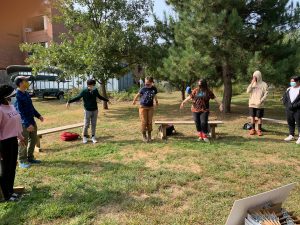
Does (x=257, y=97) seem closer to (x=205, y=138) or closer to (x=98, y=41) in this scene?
(x=205, y=138)

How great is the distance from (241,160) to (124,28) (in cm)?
996

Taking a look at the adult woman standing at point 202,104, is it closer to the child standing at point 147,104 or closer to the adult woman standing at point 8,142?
the child standing at point 147,104

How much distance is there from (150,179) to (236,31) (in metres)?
7.21

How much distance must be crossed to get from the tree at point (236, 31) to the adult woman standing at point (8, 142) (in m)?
7.58

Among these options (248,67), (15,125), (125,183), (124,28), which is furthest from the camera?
(124,28)

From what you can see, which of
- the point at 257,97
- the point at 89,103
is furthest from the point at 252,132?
the point at 89,103

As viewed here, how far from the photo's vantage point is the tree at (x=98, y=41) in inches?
521

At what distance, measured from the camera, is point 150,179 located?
5.46 m

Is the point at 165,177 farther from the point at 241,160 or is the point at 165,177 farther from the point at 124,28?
the point at 124,28

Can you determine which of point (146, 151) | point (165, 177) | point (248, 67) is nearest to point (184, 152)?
point (146, 151)

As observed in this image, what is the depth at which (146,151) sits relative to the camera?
7328 mm

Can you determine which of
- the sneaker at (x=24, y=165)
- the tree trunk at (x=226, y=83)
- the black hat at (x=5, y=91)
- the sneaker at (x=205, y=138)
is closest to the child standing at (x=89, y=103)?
the sneaker at (x=24, y=165)

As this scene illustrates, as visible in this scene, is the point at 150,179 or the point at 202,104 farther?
the point at 202,104

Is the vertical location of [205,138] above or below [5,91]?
below
